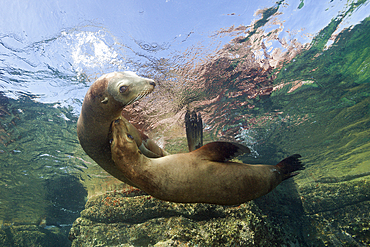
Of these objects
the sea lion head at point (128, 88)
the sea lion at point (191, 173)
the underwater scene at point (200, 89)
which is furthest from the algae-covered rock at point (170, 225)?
the sea lion head at point (128, 88)

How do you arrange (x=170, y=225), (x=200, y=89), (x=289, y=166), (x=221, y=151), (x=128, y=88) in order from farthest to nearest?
1. (x=200, y=89)
2. (x=170, y=225)
3. (x=289, y=166)
4. (x=221, y=151)
5. (x=128, y=88)

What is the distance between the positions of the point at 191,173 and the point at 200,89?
527 cm

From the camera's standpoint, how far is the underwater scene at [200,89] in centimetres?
496

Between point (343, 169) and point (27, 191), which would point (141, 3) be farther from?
point (343, 169)

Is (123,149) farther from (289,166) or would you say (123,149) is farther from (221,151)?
(289,166)

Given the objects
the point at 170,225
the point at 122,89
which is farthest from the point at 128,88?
the point at 170,225

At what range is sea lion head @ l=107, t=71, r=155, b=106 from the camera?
7.20 feet

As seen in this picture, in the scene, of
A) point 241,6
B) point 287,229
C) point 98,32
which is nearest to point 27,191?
point 98,32

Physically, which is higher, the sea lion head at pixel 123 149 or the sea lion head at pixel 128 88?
the sea lion head at pixel 128 88

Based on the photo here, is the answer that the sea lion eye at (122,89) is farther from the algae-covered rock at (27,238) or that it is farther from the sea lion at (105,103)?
the algae-covered rock at (27,238)

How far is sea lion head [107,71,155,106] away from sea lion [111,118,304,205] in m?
0.41

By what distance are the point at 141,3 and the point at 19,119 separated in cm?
744

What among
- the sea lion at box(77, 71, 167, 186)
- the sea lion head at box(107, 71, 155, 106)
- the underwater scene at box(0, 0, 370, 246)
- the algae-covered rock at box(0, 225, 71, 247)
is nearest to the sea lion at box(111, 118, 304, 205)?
the sea lion at box(77, 71, 167, 186)

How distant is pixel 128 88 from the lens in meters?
2.20
